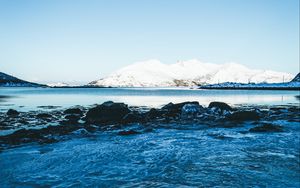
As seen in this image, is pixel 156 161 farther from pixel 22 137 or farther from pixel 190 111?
pixel 190 111

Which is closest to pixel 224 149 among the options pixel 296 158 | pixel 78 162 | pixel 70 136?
pixel 296 158

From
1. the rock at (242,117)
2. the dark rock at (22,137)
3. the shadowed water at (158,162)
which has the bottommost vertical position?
the shadowed water at (158,162)

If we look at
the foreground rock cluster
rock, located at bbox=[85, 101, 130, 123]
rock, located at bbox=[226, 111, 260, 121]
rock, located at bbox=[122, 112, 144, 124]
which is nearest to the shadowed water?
the foreground rock cluster

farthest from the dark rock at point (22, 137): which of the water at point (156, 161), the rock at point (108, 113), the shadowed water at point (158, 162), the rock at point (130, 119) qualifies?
the rock at point (130, 119)

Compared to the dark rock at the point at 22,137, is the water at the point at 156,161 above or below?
below

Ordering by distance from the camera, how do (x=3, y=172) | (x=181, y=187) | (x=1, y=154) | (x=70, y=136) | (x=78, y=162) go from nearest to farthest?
(x=181, y=187), (x=3, y=172), (x=78, y=162), (x=1, y=154), (x=70, y=136)

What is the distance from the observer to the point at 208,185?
932 centimetres

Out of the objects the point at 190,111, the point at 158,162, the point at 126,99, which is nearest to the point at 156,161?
the point at 158,162

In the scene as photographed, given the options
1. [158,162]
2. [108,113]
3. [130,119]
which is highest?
[108,113]

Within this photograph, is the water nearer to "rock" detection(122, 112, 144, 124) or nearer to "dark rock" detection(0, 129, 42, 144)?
A: "dark rock" detection(0, 129, 42, 144)

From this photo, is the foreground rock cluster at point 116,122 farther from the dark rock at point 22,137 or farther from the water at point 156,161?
the water at point 156,161

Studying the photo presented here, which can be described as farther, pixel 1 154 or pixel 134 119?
pixel 134 119

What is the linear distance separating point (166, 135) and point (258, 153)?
6.71 metres

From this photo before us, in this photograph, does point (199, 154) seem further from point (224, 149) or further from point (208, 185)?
point (208, 185)
